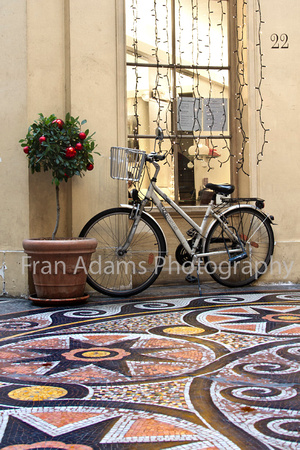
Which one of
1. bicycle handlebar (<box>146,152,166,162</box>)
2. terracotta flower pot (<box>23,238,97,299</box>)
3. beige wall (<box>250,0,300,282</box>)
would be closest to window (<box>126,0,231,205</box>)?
beige wall (<box>250,0,300,282</box>)

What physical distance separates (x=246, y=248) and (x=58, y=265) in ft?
6.06

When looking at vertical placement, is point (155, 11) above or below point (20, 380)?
above

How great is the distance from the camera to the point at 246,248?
5441 mm

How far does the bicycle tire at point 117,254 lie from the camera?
16.1ft

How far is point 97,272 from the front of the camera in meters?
5.05

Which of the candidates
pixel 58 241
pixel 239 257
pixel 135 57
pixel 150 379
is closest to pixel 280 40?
pixel 135 57

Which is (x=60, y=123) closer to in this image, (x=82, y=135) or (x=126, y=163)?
(x=82, y=135)

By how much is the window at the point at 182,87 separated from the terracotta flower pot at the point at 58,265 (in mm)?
1357

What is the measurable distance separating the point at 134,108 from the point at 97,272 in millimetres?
1576

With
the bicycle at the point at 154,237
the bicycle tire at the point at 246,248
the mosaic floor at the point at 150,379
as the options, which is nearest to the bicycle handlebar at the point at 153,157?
the bicycle at the point at 154,237

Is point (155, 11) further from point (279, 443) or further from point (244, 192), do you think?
point (279, 443)

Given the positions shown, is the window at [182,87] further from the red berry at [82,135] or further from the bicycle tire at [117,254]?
the red berry at [82,135]

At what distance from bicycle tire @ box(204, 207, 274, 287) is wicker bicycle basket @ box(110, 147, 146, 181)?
921 millimetres

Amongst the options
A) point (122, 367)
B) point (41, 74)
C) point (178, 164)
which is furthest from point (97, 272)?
point (122, 367)
